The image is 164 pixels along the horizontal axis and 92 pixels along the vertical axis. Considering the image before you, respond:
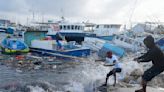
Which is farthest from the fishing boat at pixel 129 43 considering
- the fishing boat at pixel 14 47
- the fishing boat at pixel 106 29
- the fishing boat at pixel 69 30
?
the fishing boat at pixel 14 47

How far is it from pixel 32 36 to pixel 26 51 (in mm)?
5998

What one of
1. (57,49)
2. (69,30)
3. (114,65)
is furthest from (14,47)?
(114,65)

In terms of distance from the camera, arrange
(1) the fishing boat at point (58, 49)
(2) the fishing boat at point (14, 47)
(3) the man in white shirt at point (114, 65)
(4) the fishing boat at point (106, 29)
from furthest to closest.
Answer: (4) the fishing boat at point (106, 29) → (2) the fishing boat at point (14, 47) → (1) the fishing boat at point (58, 49) → (3) the man in white shirt at point (114, 65)

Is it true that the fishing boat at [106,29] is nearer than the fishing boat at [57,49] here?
No

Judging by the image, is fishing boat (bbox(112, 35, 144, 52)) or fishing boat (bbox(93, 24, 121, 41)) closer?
fishing boat (bbox(112, 35, 144, 52))

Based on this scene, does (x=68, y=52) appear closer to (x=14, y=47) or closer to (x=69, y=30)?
(x=14, y=47)

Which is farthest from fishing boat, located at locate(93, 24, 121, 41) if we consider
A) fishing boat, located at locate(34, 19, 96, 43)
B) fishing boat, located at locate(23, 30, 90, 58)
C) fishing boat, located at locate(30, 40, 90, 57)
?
fishing boat, located at locate(30, 40, 90, 57)

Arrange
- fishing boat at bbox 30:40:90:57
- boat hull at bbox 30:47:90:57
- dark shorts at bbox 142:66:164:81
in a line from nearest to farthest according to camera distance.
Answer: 1. dark shorts at bbox 142:66:164:81
2. boat hull at bbox 30:47:90:57
3. fishing boat at bbox 30:40:90:57

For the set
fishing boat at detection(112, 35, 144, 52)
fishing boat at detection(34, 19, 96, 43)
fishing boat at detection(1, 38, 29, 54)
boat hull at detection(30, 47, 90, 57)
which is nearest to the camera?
boat hull at detection(30, 47, 90, 57)

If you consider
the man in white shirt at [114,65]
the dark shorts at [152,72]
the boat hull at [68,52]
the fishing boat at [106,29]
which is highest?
the dark shorts at [152,72]

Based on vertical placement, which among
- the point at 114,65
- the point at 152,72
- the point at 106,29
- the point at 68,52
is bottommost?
the point at 68,52

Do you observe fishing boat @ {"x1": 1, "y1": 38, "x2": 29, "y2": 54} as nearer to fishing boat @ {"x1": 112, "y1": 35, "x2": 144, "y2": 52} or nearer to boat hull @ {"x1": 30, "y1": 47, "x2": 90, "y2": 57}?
boat hull @ {"x1": 30, "y1": 47, "x2": 90, "y2": 57}

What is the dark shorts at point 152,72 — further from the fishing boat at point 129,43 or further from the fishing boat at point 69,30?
the fishing boat at point 69,30

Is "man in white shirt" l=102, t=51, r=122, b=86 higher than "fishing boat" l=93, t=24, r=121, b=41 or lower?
higher
